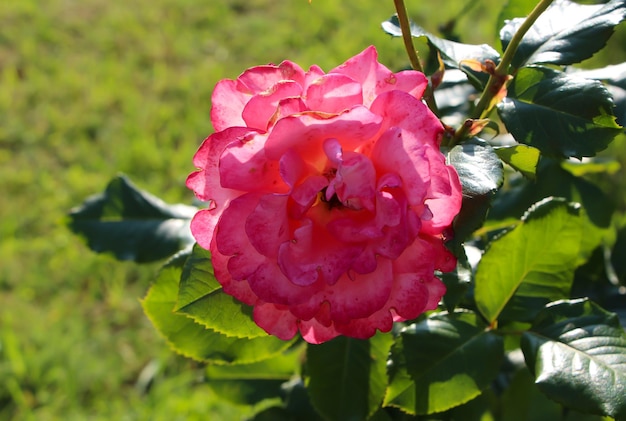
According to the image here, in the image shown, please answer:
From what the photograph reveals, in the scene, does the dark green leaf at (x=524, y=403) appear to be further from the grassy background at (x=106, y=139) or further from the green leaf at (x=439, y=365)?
the grassy background at (x=106, y=139)

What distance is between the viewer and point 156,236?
114cm

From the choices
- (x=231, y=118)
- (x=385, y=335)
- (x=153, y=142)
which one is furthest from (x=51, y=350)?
(x=231, y=118)

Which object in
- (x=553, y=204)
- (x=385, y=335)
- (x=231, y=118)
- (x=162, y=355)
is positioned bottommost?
(x=162, y=355)

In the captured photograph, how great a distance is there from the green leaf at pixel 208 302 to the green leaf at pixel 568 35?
41cm

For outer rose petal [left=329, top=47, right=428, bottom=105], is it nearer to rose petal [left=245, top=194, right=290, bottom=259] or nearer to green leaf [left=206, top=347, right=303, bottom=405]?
rose petal [left=245, top=194, right=290, bottom=259]

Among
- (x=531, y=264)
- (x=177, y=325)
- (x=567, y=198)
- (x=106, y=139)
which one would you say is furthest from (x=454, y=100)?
(x=106, y=139)

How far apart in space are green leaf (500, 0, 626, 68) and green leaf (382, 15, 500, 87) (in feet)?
0.08

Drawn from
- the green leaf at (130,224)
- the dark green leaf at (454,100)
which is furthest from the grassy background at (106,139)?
the dark green leaf at (454,100)

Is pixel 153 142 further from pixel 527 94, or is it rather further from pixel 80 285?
pixel 527 94

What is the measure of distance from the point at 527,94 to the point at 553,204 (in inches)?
6.6

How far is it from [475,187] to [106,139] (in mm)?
2498

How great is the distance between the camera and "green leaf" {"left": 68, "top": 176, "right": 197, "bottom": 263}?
1.13m

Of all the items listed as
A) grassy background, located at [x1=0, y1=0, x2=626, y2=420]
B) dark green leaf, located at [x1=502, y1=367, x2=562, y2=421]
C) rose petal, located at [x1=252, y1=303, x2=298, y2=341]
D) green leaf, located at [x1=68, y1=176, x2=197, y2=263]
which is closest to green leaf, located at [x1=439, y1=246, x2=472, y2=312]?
rose petal, located at [x1=252, y1=303, x2=298, y2=341]

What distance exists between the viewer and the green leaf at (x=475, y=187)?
0.66 m
